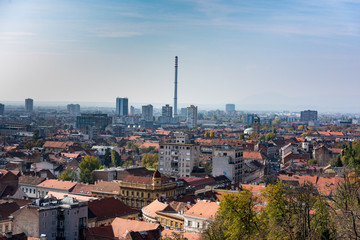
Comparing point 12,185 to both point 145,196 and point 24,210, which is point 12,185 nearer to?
point 145,196

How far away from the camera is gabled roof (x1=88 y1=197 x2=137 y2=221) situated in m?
54.4

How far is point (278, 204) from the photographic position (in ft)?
131

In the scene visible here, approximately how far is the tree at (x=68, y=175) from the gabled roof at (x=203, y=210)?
41897 mm

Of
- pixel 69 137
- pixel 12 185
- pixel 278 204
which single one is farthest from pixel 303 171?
pixel 69 137

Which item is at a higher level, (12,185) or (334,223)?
(334,223)

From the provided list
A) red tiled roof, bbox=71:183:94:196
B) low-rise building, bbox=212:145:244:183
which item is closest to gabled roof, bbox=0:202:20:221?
red tiled roof, bbox=71:183:94:196

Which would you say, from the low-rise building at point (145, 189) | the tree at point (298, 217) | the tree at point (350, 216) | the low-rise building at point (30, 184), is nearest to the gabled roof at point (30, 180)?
the low-rise building at point (30, 184)

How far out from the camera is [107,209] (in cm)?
5600

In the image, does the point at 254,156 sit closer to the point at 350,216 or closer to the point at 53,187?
the point at 53,187

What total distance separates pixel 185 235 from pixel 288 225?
15453mm

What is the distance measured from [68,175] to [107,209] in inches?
1491

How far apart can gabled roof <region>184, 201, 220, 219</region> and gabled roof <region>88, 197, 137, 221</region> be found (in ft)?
28.1

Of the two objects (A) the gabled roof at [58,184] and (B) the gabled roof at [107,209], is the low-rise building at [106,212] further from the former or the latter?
(A) the gabled roof at [58,184]

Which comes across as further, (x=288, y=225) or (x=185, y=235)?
(x=185, y=235)
